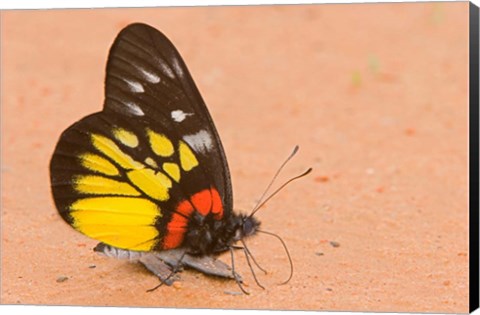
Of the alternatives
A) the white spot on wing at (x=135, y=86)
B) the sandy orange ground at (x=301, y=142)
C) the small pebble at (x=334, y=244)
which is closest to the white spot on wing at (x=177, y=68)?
the white spot on wing at (x=135, y=86)

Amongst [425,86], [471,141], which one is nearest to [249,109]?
[425,86]

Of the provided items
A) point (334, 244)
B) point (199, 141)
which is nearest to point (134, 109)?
point (199, 141)

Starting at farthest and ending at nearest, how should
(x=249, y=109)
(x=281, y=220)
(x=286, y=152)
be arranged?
(x=249, y=109) → (x=286, y=152) → (x=281, y=220)

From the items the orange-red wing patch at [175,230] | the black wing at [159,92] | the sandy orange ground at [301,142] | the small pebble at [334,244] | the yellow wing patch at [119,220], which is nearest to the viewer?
the black wing at [159,92]

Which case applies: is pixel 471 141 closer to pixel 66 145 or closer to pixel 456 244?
pixel 456 244

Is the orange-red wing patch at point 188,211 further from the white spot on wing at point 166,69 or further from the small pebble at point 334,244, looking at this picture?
the small pebble at point 334,244

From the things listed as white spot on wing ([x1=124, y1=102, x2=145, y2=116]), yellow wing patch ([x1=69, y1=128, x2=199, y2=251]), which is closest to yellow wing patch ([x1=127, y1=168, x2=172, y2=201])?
yellow wing patch ([x1=69, y1=128, x2=199, y2=251])

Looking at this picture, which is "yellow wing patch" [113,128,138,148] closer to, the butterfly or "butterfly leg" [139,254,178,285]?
the butterfly

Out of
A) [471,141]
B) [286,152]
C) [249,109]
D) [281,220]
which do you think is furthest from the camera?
[249,109]
